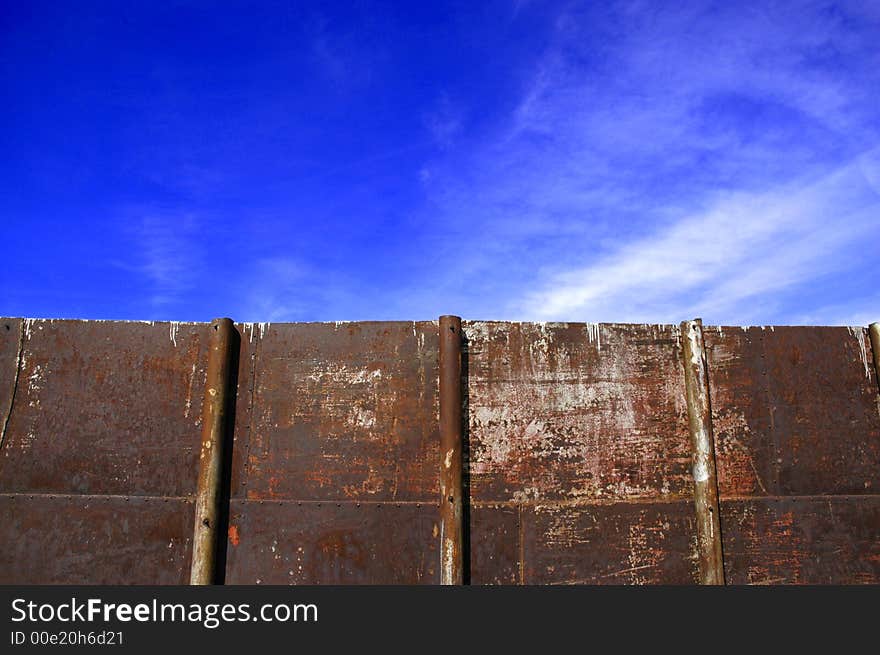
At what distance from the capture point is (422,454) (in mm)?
4234

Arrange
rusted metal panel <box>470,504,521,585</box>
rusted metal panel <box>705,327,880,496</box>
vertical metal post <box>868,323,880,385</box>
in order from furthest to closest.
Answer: vertical metal post <box>868,323,880,385</box>
rusted metal panel <box>705,327,880,496</box>
rusted metal panel <box>470,504,521,585</box>

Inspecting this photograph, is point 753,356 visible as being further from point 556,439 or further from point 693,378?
point 556,439

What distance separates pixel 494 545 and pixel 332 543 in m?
1.09

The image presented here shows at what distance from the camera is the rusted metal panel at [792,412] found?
14.4 ft

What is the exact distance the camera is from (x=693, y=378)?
4402mm

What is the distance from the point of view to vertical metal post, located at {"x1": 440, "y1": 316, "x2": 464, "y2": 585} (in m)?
4.03

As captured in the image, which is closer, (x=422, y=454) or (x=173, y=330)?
(x=422, y=454)

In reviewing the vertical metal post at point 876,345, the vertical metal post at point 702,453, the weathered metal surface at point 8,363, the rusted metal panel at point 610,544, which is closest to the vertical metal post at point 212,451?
the weathered metal surface at point 8,363

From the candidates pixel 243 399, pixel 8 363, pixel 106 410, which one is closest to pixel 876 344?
pixel 243 399

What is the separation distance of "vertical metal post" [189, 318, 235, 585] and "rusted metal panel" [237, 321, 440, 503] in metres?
0.20

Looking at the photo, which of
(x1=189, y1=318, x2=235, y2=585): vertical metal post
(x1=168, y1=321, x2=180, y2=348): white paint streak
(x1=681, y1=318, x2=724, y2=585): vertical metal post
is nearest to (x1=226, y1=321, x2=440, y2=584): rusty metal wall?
(x1=189, y1=318, x2=235, y2=585): vertical metal post

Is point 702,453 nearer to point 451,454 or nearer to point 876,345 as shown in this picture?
point 876,345

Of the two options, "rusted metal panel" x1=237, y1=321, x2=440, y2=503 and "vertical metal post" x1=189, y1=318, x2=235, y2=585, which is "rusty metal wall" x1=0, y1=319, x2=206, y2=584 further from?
"rusted metal panel" x1=237, y1=321, x2=440, y2=503
